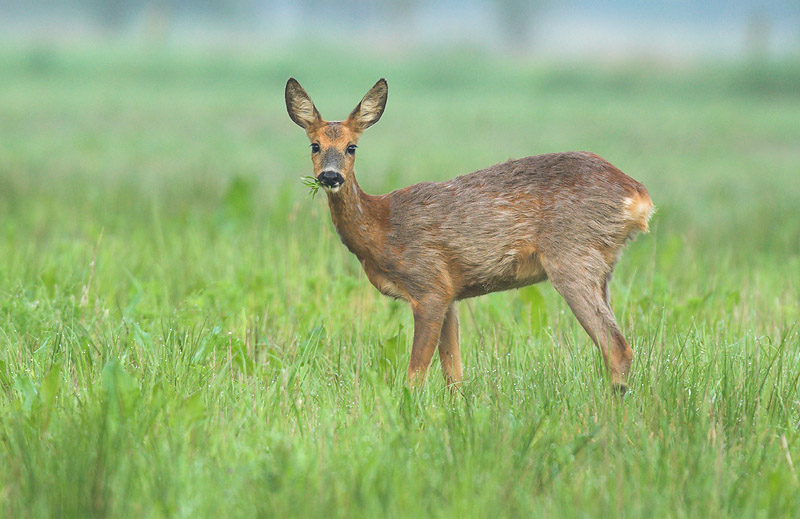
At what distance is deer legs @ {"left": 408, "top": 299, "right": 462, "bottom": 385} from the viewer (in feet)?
15.1

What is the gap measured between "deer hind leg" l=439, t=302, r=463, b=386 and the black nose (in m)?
0.89

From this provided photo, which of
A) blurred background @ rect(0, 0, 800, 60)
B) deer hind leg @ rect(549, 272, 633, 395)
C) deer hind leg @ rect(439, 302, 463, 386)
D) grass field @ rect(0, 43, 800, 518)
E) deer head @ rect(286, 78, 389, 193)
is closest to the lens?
grass field @ rect(0, 43, 800, 518)

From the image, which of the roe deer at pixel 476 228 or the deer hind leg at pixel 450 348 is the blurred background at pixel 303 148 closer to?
the roe deer at pixel 476 228

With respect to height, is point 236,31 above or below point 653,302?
above

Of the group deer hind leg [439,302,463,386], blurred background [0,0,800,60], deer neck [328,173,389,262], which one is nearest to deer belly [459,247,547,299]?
deer hind leg [439,302,463,386]

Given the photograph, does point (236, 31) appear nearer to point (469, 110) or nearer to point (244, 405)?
point (469, 110)

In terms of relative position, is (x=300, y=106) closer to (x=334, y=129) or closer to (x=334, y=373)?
(x=334, y=129)

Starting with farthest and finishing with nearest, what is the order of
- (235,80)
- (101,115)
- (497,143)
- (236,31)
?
(236,31) < (235,80) < (101,115) < (497,143)

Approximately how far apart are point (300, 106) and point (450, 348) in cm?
132

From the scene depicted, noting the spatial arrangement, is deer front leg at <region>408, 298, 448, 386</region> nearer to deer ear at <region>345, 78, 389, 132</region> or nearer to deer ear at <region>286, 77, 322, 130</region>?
deer ear at <region>345, 78, 389, 132</region>

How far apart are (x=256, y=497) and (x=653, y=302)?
3.14m

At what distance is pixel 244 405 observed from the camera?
3822 millimetres

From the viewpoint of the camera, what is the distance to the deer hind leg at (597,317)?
4.39 meters

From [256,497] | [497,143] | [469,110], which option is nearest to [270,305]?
[256,497]
